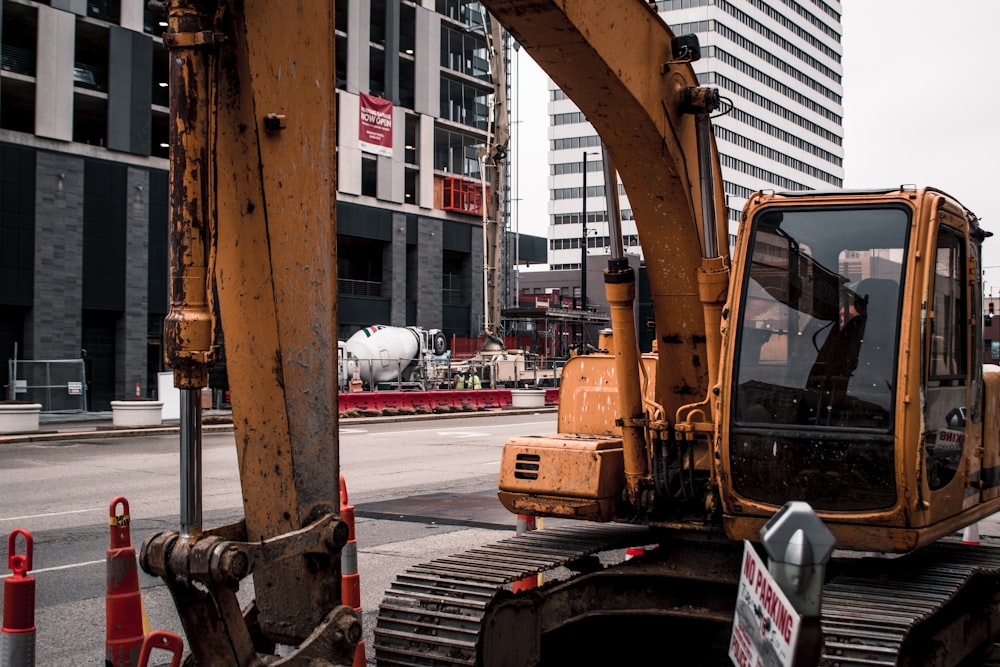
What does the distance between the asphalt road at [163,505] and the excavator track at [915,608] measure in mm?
3423

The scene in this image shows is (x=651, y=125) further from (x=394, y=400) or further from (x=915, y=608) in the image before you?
(x=394, y=400)

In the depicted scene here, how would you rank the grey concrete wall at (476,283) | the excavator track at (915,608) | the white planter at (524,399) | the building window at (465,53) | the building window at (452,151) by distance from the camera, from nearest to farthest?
the excavator track at (915,608) < the white planter at (524,399) < the building window at (465,53) < the building window at (452,151) < the grey concrete wall at (476,283)

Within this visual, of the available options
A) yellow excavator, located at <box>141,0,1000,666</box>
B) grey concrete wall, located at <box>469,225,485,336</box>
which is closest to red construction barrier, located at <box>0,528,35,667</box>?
yellow excavator, located at <box>141,0,1000,666</box>

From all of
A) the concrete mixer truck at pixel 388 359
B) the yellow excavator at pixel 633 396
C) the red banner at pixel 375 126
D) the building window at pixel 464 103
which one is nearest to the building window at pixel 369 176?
the red banner at pixel 375 126

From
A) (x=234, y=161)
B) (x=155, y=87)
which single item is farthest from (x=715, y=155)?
(x=155, y=87)

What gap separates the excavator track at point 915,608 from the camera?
462 cm

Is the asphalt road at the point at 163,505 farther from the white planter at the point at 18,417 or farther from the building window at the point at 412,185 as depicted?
the building window at the point at 412,185

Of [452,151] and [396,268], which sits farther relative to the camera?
[452,151]

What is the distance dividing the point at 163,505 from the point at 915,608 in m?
10.6

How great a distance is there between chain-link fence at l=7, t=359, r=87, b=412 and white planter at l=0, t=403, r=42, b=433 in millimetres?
6995

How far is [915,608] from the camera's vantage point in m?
4.99

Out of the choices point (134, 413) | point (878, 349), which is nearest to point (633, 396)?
point (878, 349)

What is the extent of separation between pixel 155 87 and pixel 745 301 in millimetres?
41954

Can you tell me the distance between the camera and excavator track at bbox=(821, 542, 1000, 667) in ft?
15.1
